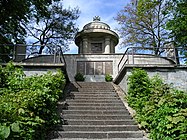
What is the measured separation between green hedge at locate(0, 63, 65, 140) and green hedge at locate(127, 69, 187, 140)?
249 centimetres

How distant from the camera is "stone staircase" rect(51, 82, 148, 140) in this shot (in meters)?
6.20

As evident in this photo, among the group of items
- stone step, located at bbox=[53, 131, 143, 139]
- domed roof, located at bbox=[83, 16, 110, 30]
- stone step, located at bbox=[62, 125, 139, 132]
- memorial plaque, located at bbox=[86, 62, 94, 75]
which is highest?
domed roof, located at bbox=[83, 16, 110, 30]

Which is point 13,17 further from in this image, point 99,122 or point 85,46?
point 99,122

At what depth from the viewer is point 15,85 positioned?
23.8 ft

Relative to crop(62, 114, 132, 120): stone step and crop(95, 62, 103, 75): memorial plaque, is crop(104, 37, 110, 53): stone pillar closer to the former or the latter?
crop(95, 62, 103, 75): memorial plaque

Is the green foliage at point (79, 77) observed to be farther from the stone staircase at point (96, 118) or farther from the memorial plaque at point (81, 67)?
the stone staircase at point (96, 118)

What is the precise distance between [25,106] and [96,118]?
103 inches

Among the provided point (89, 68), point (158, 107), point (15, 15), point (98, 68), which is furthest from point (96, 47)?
point (158, 107)

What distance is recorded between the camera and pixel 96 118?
7277mm

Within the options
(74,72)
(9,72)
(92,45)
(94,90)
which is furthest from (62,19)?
(9,72)

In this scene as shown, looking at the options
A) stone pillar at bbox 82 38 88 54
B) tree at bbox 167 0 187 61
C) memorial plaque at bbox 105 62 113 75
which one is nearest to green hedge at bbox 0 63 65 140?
memorial plaque at bbox 105 62 113 75

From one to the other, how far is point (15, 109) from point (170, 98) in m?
3.81

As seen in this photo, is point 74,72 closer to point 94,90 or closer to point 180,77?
point 94,90

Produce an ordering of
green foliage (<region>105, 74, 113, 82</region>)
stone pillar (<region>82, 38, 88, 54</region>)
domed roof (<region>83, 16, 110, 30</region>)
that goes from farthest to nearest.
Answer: domed roof (<region>83, 16, 110, 30</region>) < stone pillar (<region>82, 38, 88, 54</region>) < green foliage (<region>105, 74, 113, 82</region>)
